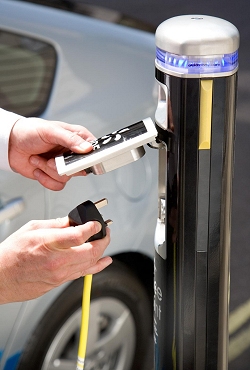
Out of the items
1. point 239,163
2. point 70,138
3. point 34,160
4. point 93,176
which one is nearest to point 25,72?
point 93,176

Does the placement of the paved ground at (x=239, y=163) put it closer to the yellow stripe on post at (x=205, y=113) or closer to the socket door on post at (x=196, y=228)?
the socket door on post at (x=196, y=228)

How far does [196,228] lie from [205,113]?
270mm

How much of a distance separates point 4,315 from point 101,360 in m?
0.54

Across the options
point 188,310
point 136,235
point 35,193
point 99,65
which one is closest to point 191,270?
point 188,310

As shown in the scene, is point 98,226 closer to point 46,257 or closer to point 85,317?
point 46,257

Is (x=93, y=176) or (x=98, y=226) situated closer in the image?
(x=98, y=226)

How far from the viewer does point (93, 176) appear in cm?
264

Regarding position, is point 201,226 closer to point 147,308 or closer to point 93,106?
point 93,106

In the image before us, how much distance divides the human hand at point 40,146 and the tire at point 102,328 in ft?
2.62

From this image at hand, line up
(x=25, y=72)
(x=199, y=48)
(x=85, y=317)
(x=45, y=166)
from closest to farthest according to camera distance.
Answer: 1. (x=199, y=48)
2. (x=85, y=317)
3. (x=45, y=166)
4. (x=25, y=72)

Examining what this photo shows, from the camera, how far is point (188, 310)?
1686 mm

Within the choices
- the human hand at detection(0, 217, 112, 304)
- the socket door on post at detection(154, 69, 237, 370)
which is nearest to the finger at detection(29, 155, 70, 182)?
the human hand at detection(0, 217, 112, 304)

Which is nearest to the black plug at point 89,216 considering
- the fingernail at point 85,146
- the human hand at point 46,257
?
the human hand at point 46,257

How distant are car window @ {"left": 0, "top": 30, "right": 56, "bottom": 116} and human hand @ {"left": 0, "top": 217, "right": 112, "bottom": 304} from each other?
109 cm
